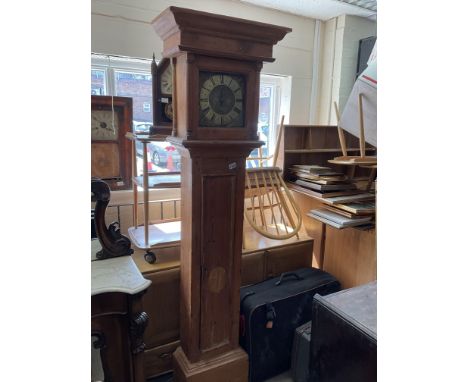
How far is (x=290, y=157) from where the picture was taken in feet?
8.02

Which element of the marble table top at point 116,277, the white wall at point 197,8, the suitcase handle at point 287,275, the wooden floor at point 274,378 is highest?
the white wall at point 197,8

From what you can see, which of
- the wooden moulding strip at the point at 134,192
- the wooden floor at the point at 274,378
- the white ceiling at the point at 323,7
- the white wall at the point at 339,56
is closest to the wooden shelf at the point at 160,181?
the wooden moulding strip at the point at 134,192

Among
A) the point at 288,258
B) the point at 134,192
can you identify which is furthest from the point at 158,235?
the point at 288,258

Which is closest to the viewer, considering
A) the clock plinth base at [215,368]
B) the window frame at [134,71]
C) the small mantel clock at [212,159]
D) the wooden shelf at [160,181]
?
the small mantel clock at [212,159]

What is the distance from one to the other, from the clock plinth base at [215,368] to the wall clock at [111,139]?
1047 mm

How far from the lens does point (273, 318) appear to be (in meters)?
1.76

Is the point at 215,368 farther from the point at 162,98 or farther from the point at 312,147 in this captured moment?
the point at 312,147

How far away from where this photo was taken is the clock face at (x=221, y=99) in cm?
131

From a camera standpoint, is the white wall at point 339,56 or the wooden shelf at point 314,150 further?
the white wall at point 339,56

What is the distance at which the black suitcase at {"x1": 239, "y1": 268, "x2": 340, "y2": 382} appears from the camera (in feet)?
5.79

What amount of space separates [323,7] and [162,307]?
228 centimetres

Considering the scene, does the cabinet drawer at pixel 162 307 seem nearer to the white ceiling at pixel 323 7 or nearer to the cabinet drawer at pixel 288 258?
the cabinet drawer at pixel 288 258

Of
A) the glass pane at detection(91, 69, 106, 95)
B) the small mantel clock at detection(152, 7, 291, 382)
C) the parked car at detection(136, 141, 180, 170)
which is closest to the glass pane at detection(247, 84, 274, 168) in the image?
the parked car at detection(136, 141, 180, 170)
